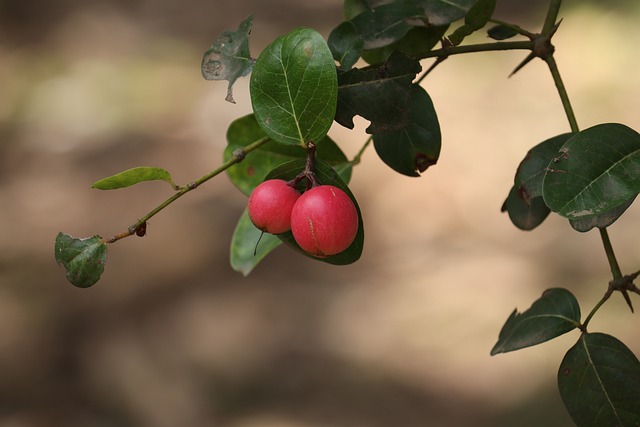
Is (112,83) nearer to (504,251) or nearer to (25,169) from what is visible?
(25,169)

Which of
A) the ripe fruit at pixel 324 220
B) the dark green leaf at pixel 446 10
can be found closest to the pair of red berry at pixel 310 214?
the ripe fruit at pixel 324 220

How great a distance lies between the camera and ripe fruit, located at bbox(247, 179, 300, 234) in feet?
1.75

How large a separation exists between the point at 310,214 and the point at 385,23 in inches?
8.5

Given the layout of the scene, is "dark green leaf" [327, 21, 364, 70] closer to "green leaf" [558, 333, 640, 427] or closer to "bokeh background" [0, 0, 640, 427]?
"green leaf" [558, 333, 640, 427]

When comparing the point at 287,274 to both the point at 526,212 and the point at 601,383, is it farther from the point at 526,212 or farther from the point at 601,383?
the point at 601,383

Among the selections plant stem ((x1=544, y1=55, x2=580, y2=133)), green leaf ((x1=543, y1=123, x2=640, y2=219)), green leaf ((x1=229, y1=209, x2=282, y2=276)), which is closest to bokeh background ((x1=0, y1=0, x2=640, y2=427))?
green leaf ((x1=229, y1=209, x2=282, y2=276))

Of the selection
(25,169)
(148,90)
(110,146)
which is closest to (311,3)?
(148,90)

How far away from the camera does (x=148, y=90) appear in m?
2.78

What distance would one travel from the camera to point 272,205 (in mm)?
532

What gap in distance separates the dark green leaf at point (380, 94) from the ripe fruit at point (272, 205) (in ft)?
0.23

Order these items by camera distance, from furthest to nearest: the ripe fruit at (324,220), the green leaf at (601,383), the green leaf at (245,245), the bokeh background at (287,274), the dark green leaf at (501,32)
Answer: the bokeh background at (287,274), the green leaf at (245,245), the dark green leaf at (501,32), the green leaf at (601,383), the ripe fruit at (324,220)

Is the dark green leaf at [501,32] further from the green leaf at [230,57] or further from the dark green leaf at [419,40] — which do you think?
the green leaf at [230,57]

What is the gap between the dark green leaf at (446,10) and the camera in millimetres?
665

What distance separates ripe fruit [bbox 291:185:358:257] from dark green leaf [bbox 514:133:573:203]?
197 mm
